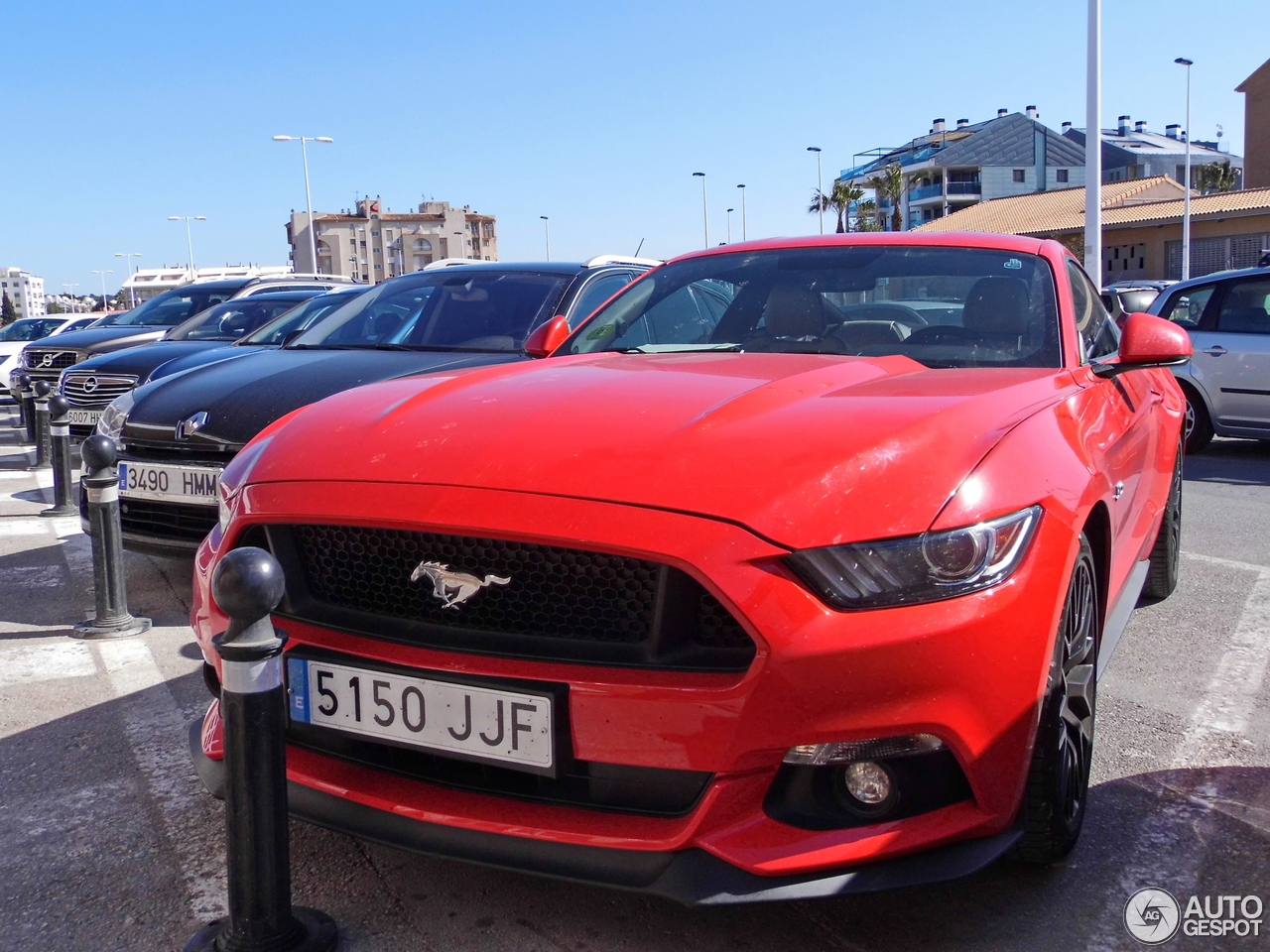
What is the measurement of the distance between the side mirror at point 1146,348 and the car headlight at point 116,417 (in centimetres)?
405

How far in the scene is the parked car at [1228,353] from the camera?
911 centimetres

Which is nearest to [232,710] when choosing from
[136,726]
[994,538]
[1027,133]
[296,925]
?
[296,925]

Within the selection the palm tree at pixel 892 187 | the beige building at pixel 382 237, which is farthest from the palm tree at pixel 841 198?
the beige building at pixel 382 237

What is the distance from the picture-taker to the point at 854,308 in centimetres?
360

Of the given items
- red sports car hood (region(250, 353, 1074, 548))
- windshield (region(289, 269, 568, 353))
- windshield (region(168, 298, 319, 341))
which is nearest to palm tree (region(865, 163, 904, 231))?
windshield (region(168, 298, 319, 341))

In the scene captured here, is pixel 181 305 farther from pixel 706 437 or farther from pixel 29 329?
pixel 706 437

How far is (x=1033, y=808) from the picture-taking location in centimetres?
228

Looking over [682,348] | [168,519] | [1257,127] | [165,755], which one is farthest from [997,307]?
[1257,127]

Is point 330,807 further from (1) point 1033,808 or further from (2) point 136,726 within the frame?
(2) point 136,726

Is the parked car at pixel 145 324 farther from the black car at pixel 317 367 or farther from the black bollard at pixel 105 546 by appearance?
the black bollard at pixel 105 546

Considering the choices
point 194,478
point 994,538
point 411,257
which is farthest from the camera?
point 411,257

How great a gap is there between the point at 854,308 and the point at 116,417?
3460 millimetres

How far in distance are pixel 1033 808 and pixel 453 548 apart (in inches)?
49.2

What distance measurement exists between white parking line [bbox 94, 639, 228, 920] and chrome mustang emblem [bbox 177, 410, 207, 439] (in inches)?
33.7
